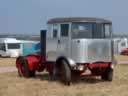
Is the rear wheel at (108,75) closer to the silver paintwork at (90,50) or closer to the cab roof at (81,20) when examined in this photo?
the silver paintwork at (90,50)

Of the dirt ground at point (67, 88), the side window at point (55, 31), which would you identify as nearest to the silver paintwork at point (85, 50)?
the side window at point (55, 31)

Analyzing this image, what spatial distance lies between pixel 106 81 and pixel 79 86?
2.47m

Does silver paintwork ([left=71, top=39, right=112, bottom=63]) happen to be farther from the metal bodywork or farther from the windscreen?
the windscreen

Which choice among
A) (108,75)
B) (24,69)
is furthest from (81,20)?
(24,69)

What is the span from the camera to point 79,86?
653 inches

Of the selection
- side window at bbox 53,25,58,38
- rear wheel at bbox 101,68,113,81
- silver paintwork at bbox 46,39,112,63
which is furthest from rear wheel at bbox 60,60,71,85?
rear wheel at bbox 101,68,113,81

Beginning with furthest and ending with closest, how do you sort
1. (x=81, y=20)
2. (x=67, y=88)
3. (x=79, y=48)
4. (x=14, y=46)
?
(x=14, y=46) < (x=81, y=20) < (x=79, y=48) < (x=67, y=88)

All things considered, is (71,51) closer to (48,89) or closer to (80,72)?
(80,72)

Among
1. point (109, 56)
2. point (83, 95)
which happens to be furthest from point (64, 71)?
point (83, 95)

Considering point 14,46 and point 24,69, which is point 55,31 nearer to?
point 24,69

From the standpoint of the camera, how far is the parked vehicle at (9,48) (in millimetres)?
54219

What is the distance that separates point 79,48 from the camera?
16.9 meters

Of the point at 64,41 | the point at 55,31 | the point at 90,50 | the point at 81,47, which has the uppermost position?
the point at 55,31

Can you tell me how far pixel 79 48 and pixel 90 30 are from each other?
1.15 m
